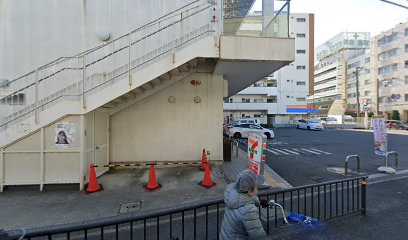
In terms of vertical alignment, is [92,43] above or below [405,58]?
below

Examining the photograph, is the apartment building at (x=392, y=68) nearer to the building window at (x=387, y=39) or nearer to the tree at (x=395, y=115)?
the building window at (x=387, y=39)

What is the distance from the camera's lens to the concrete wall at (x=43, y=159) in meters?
6.15

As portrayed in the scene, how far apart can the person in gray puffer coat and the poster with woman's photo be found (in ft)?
18.9

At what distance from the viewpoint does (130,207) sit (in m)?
5.10

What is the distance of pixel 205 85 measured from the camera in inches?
342

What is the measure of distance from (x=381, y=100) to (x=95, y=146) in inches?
2316

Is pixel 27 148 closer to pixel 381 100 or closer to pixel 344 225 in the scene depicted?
pixel 344 225

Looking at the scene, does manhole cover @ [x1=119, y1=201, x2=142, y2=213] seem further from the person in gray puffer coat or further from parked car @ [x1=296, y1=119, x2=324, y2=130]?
parked car @ [x1=296, y1=119, x2=324, y2=130]

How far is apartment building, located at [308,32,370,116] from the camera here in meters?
64.0

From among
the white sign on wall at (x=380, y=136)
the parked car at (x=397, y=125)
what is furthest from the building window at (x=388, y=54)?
the white sign on wall at (x=380, y=136)

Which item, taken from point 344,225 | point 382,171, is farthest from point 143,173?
point 382,171

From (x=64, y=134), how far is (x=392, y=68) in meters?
58.2

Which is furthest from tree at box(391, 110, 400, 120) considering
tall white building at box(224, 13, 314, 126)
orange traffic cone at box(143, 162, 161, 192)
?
orange traffic cone at box(143, 162, 161, 192)

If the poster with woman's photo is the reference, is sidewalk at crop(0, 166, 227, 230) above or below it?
below
